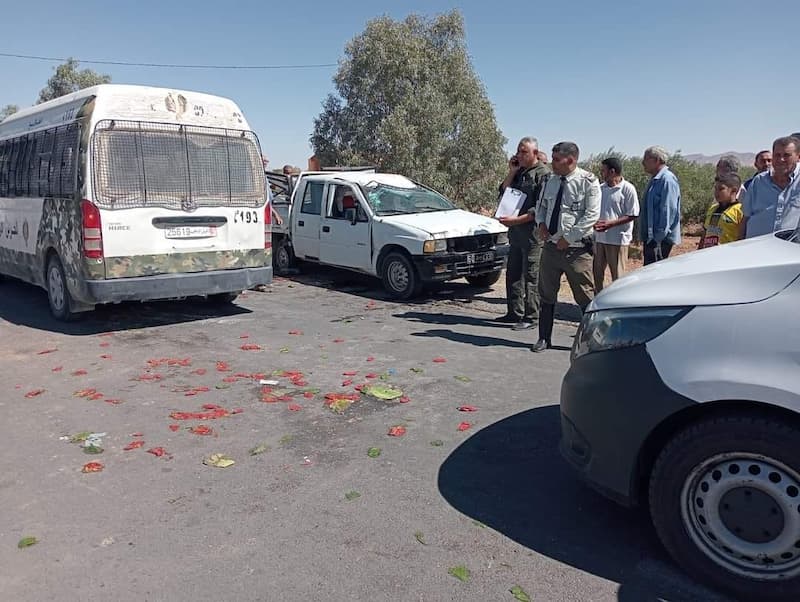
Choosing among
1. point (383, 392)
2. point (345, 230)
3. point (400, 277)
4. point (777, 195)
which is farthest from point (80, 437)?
point (345, 230)

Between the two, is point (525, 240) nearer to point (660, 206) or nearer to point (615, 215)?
point (615, 215)

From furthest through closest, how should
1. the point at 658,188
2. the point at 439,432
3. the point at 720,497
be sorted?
the point at 658,188, the point at 439,432, the point at 720,497

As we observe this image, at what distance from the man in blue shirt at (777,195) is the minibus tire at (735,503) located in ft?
9.14

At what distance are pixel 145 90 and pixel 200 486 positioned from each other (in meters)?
5.39

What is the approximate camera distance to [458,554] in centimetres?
314

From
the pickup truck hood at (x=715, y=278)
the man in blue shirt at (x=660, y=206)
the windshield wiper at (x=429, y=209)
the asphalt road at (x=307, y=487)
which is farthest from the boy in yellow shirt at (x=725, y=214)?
the windshield wiper at (x=429, y=209)

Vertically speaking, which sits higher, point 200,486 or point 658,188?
point 658,188

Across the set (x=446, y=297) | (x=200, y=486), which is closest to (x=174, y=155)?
(x=446, y=297)

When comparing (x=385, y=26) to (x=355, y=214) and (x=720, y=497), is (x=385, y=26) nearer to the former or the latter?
(x=355, y=214)

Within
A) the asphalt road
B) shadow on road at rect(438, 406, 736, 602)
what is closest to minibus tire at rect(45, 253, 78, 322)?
the asphalt road

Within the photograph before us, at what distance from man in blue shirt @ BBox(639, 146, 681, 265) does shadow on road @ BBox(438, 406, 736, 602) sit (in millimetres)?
3568

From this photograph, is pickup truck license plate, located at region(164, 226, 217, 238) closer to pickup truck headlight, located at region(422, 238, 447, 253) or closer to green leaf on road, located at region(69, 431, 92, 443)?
pickup truck headlight, located at region(422, 238, 447, 253)

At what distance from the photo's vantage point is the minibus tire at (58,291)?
7.96 m

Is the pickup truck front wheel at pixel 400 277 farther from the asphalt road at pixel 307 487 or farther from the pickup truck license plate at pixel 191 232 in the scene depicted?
the pickup truck license plate at pixel 191 232
